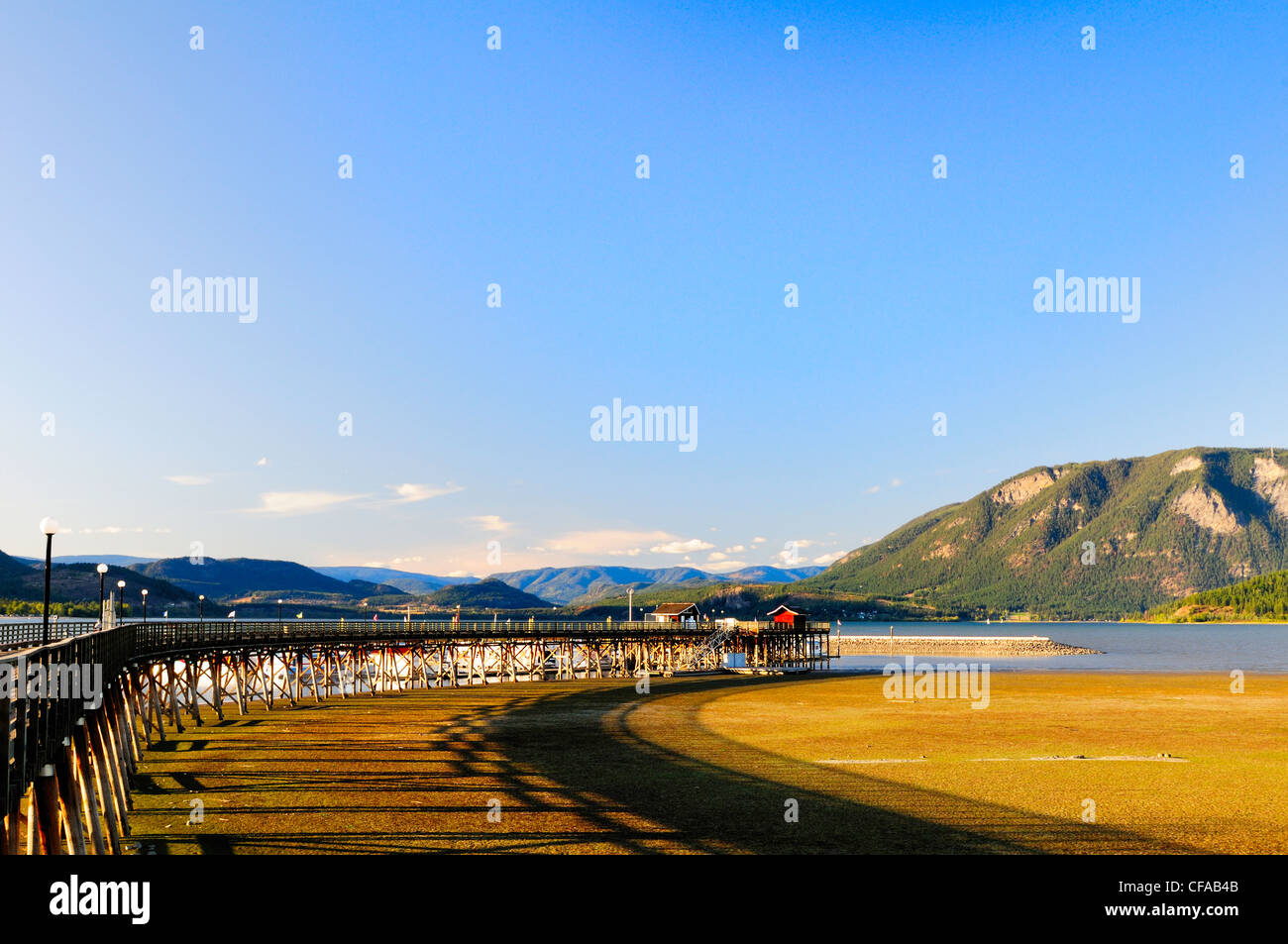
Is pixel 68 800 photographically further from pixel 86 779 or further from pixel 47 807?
pixel 86 779

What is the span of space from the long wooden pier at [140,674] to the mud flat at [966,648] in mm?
50703

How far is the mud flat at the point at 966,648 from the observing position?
471 feet

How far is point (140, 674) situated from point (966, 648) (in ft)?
472

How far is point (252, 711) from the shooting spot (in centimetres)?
4994

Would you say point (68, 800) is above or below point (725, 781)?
above

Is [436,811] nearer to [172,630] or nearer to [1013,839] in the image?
[1013,839]

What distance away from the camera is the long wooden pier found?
1416 centimetres

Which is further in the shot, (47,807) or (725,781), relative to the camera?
(725,781)

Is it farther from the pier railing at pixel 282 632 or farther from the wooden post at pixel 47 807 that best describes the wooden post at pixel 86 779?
the pier railing at pixel 282 632

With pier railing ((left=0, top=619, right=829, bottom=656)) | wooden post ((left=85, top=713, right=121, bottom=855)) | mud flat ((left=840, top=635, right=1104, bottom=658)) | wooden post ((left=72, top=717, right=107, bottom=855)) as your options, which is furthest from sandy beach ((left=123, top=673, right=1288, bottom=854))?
mud flat ((left=840, top=635, right=1104, bottom=658))

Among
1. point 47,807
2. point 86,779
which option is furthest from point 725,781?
point 47,807

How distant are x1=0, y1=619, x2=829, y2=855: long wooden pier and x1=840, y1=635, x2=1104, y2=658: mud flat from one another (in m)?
50.7

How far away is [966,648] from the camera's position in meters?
155

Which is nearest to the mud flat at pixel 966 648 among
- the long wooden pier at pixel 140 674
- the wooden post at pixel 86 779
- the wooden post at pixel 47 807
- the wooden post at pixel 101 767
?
the long wooden pier at pixel 140 674
